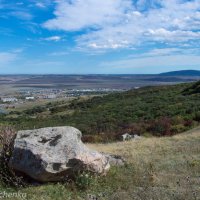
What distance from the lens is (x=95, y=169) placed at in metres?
11.0

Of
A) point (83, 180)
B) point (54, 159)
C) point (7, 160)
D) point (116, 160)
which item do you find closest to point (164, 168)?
point (116, 160)

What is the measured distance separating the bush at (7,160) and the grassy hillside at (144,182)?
0.47 m

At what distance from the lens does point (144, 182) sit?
429 inches

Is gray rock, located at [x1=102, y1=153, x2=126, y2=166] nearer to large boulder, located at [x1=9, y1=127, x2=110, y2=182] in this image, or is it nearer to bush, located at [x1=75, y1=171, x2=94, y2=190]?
large boulder, located at [x1=9, y1=127, x2=110, y2=182]

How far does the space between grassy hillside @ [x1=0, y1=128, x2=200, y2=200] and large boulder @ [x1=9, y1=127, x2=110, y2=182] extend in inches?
13.0

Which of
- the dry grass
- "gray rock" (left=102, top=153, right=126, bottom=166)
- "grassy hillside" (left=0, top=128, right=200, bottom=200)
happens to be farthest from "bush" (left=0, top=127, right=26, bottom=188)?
"gray rock" (left=102, top=153, right=126, bottom=166)

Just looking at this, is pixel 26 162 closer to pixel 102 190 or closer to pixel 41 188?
pixel 41 188

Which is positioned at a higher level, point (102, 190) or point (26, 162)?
point (26, 162)

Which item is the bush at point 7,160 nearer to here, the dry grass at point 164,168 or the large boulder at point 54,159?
the large boulder at point 54,159

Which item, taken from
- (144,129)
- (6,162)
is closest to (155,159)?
(6,162)

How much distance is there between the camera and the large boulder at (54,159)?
34.4 feet

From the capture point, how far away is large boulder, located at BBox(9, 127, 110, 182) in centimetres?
1050

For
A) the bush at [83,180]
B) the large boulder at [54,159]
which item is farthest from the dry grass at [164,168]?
the large boulder at [54,159]

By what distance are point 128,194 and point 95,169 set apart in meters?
1.45
